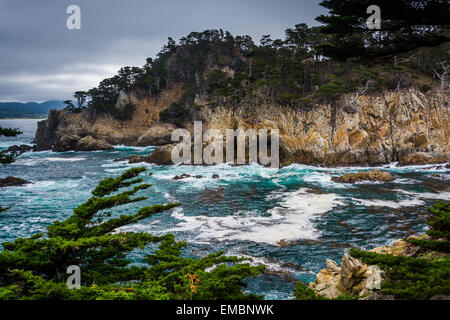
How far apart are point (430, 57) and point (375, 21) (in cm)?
4665

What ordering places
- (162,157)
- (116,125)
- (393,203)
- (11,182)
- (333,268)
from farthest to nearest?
(116,125)
(162,157)
(11,182)
(393,203)
(333,268)

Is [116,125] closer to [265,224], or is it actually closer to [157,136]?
[157,136]

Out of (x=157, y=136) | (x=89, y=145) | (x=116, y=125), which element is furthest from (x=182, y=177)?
(x=116, y=125)

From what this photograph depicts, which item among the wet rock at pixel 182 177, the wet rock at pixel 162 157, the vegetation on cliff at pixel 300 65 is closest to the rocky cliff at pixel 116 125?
the vegetation on cliff at pixel 300 65

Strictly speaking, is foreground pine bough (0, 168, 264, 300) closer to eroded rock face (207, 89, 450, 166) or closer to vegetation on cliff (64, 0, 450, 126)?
vegetation on cliff (64, 0, 450, 126)

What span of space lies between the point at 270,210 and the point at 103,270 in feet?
49.3

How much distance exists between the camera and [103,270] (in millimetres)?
6785

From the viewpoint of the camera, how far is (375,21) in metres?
5.81

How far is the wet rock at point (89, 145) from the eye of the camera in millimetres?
56719

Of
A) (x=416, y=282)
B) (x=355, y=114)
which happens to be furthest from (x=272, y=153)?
(x=416, y=282)

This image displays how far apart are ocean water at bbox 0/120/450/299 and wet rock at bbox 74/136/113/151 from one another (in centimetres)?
2190

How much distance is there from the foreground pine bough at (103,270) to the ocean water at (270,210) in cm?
568

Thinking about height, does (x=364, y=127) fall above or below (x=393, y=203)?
above

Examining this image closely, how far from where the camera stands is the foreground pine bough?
4.69 m
